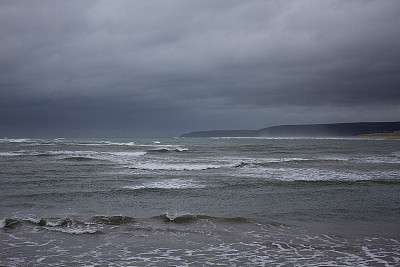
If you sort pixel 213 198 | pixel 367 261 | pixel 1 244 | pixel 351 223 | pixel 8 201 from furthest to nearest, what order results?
pixel 213 198 < pixel 8 201 < pixel 351 223 < pixel 1 244 < pixel 367 261

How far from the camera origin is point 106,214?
1022cm

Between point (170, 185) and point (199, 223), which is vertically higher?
point (170, 185)

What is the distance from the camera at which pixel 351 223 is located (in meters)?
9.34

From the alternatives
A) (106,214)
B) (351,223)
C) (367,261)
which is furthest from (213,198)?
(367,261)

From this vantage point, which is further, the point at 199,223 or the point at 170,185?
the point at 170,185

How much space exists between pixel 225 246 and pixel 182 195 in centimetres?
615

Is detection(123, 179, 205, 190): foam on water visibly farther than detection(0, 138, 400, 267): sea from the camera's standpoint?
Yes

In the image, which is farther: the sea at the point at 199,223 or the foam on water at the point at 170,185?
the foam on water at the point at 170,185

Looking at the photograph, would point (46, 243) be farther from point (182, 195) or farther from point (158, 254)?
point (182, 195)

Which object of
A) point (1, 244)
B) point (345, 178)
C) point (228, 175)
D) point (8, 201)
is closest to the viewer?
point (1, 244)

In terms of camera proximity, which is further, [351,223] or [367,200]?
[367,200]

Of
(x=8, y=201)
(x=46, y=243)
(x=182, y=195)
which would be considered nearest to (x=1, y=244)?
(x=46, y=243)

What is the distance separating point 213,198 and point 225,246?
5477 millimetres

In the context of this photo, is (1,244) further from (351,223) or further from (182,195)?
(351,223)
